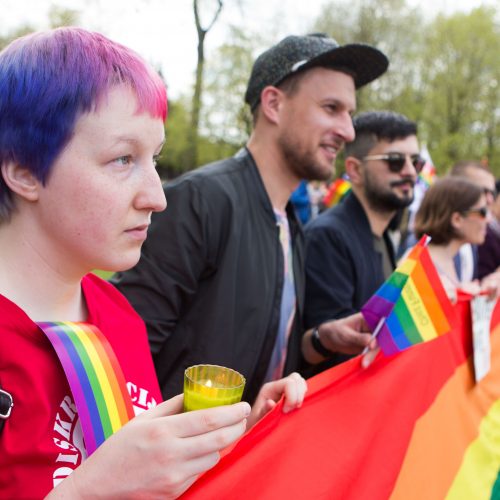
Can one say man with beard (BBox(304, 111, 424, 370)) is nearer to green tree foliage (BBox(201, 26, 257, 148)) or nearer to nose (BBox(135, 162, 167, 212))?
nose (BBox(135, 162, 167, 212))

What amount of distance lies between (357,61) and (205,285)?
1411 millimetres

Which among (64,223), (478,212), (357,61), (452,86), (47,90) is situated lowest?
(478,212)

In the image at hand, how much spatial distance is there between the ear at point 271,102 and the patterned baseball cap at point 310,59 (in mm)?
43

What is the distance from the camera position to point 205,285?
7.48ft

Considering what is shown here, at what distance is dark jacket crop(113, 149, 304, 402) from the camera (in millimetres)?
2188

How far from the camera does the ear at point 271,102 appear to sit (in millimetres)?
2697

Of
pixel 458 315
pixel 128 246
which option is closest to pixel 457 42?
pixel 458 315

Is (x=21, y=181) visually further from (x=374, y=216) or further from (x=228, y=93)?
(x=228, y=93)

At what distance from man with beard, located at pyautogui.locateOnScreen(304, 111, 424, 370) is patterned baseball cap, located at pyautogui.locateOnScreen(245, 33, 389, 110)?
3.08 ft

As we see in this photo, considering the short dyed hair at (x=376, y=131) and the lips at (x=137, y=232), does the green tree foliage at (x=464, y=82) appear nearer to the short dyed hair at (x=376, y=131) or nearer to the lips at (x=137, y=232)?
the short dyed hair at (x=376, y=131)

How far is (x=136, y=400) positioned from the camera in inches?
53.1

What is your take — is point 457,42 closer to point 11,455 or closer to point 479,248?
A: point 479,248

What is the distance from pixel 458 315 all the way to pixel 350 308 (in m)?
0.58

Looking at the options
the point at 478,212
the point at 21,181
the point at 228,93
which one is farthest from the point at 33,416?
the point at 228,93
